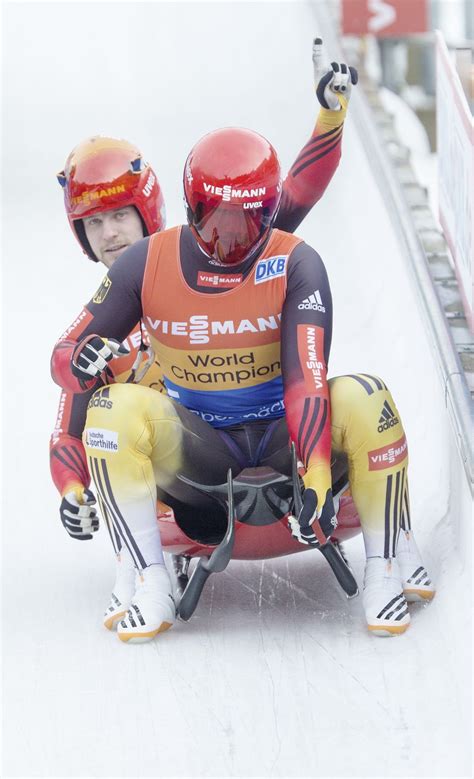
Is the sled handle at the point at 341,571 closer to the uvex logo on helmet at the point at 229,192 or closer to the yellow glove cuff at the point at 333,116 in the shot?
the uvex logo on helmet at the point at 229,192

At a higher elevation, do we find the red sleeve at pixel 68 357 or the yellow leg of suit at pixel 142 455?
the red sleeve at pixel 68 357

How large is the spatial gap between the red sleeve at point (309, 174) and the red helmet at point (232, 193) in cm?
65

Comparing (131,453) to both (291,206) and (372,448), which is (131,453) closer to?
(372,448)

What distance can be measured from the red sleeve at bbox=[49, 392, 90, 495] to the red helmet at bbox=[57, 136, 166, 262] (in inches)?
25.1

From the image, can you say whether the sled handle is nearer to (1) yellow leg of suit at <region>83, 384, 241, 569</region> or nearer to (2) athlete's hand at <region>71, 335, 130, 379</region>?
(1) yellow leg of suit at <region>83, 384, 241, 569</region>

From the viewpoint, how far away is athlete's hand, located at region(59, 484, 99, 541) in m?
3.75

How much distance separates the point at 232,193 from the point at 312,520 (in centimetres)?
85

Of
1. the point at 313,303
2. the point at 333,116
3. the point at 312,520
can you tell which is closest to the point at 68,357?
the point at 313,303

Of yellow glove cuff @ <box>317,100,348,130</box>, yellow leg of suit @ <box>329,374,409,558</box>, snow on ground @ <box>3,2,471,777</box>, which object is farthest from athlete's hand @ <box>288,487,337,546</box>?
yellow glove cuff @ <box>317,100,348,130</box>

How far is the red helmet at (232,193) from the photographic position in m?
3.49

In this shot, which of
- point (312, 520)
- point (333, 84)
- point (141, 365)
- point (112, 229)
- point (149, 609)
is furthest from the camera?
point (112, 229)

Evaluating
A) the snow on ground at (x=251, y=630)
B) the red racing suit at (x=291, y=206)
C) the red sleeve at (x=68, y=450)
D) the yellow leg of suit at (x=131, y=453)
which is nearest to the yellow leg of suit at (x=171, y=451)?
the yellow leg of suit at (x=131, y=453)

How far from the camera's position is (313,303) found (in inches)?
140

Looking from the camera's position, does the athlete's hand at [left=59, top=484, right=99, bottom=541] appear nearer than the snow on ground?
No
